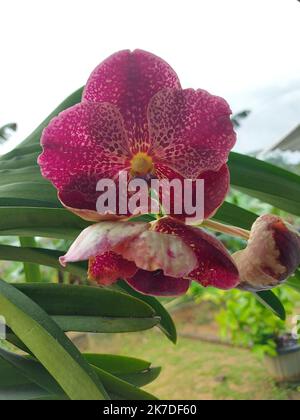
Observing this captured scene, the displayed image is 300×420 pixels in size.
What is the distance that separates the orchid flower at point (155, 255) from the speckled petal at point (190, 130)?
1.4 inches

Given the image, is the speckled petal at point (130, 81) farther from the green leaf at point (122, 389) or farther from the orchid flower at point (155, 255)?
the green leaf at point (122, 389)

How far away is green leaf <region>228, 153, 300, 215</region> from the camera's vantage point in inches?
16.4

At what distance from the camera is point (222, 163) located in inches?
10.4

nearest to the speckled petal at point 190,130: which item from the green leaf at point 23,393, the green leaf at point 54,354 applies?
the green leaf at point 54,354

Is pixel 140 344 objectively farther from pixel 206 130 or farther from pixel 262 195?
pixel 206 130

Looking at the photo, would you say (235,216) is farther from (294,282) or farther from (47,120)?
(47,120)

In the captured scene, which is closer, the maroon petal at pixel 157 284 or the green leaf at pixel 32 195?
the maroon petal at pixel 157 284

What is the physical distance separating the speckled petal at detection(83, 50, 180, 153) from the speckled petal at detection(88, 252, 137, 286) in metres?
0.08

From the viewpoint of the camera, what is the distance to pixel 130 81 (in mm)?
267

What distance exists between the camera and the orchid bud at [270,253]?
24 cm

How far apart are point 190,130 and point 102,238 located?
82 mm

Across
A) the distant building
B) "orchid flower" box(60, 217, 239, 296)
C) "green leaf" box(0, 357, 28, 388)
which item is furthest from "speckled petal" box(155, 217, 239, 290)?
the distant building

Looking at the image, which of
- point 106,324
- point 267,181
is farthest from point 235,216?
point 106,324
